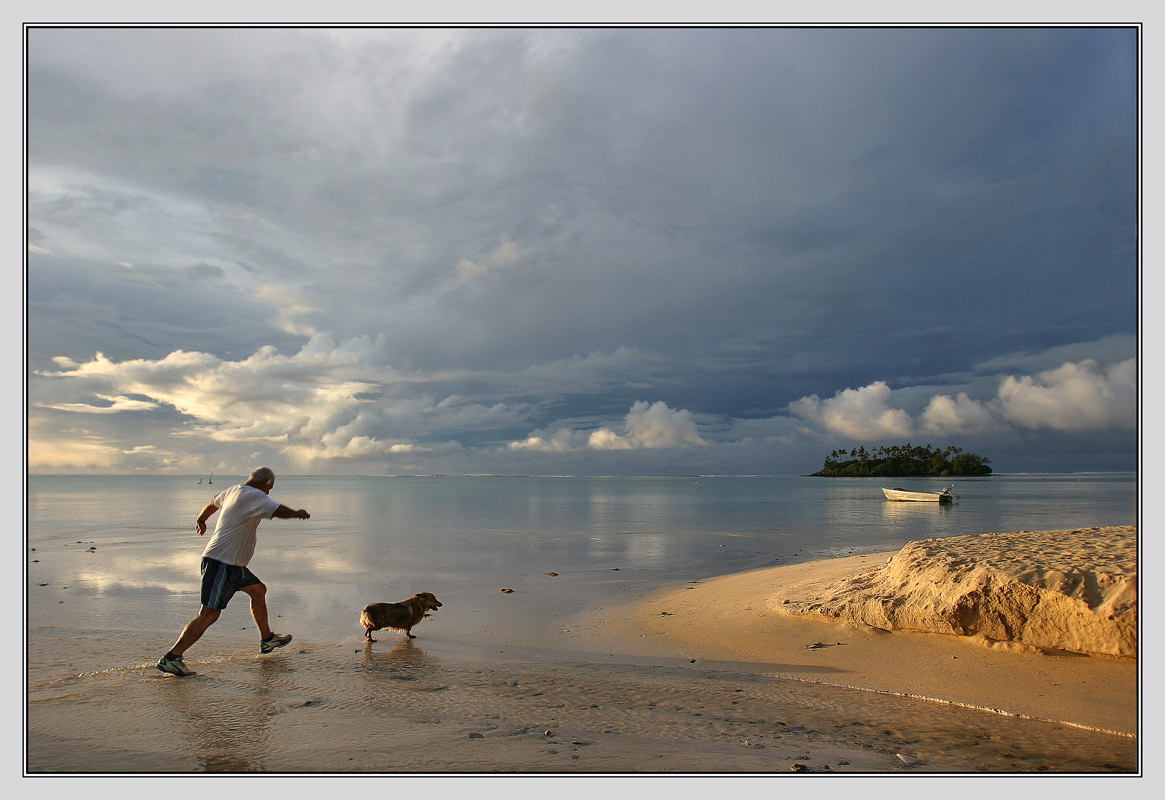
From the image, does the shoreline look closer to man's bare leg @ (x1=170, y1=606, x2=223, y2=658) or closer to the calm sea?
the calm sea

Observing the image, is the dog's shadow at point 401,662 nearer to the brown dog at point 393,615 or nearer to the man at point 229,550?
the brown dog at point 393,615

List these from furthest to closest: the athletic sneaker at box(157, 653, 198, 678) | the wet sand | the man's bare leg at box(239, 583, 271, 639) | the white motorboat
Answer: the white motorboat → the man's bare leg at box(239, 583, 271, 639) → the athletic sneaker at box(157, 653, 198, 678) → the wet sand

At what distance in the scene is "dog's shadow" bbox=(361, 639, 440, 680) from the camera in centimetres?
655

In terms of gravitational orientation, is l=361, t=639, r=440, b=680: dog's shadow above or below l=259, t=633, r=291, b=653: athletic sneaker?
below

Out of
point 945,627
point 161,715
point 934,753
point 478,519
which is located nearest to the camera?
point 934,753

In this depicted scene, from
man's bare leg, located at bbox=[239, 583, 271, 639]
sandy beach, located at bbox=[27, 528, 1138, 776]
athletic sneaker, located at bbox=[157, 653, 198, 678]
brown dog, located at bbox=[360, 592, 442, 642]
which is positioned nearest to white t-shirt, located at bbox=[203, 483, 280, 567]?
man's bare leg, located at bbox=[239, 583, 271, 639]

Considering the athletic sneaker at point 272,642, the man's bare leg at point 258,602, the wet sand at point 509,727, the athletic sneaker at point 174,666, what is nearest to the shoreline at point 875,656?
the wet sand at point 509,727

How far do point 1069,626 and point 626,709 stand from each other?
4943 mm

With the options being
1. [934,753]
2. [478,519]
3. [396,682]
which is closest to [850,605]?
[934,753]

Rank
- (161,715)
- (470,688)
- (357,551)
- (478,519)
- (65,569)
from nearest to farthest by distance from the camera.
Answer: (161,715), (470,688), (65,569), (357,551), (478,519)

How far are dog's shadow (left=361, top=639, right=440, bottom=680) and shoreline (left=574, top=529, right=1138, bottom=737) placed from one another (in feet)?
7.17

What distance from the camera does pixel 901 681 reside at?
Answer: 20.7 feet

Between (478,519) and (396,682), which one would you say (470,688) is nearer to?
(396,682)

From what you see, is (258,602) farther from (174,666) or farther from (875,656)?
(875,656)
